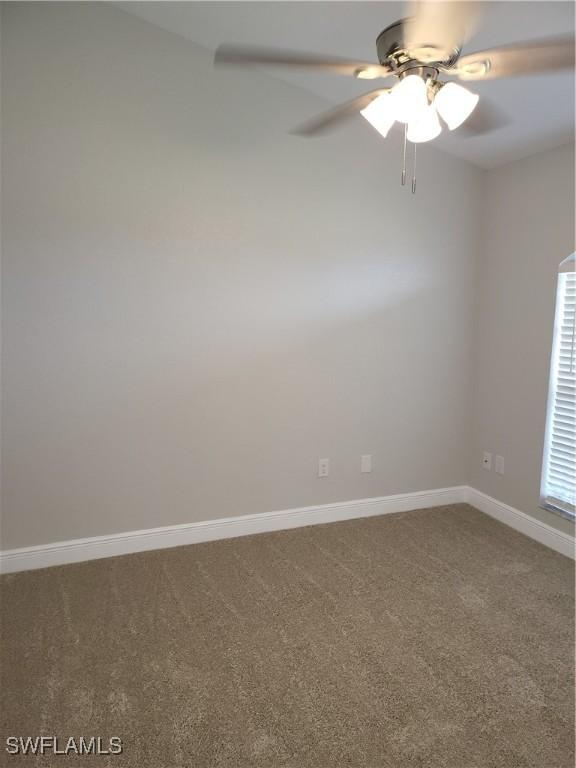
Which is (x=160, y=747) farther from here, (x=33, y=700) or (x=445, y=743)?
(x=445, y=743)

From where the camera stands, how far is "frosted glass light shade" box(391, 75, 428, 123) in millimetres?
1542

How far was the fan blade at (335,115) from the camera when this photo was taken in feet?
5.96

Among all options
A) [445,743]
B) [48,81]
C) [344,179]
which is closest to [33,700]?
[445,743]

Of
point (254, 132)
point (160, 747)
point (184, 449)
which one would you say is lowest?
point (160, 747)

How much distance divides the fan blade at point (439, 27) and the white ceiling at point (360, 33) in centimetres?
62

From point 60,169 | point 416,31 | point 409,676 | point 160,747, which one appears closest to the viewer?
point 416,31

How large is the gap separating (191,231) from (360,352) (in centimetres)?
124

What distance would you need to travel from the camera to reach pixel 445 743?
1.71 m

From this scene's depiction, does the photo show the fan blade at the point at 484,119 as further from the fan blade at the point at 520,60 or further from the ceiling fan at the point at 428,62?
the fan blade at the point at 520,60

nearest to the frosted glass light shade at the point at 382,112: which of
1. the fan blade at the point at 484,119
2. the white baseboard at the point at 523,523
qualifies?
the fan blade at the point at 484,119

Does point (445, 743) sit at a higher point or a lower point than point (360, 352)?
lower

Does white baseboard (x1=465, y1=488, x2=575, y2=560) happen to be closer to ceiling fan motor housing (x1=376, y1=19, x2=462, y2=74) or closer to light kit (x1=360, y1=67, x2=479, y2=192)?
light kit (x1=360, y1=67, x2=479, y2=192)

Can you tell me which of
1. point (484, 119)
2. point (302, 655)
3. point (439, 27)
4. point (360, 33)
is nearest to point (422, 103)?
point (439, 27)

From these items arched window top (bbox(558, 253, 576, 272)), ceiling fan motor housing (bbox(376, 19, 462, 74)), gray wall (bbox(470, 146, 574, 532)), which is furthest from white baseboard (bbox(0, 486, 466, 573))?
ceiling fan motor housing (bbox(376, 19, 462, 74))
